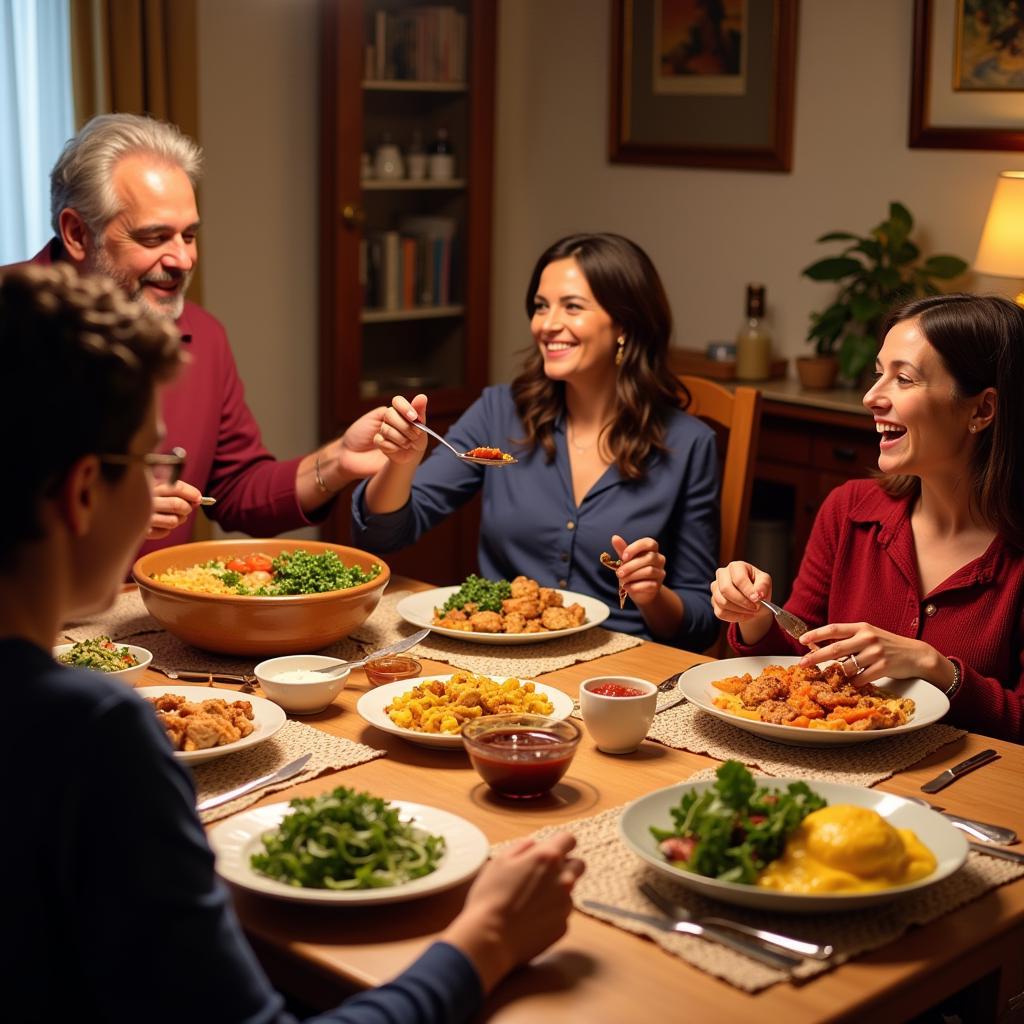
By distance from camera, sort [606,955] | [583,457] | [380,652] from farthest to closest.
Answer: [583,457], [380,652], [606,955]

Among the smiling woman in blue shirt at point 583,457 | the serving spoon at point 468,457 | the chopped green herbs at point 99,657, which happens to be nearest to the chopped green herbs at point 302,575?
the chopped green herbs at point 99,657

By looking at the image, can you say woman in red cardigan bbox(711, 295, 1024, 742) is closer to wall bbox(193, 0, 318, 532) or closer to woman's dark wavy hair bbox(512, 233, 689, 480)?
woman's dark wavy hair bbox(512, 233, 689, 480)

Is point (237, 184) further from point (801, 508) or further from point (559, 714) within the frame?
point (559, 714)

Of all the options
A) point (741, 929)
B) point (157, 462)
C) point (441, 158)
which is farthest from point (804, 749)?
point (441, 158)

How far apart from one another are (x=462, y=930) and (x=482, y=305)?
13.0 feet

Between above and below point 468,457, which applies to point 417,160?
above

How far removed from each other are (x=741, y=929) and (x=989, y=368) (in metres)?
1.21

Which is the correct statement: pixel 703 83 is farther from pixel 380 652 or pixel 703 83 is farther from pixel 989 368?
pixel 380 652

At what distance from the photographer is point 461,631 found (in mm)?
2188

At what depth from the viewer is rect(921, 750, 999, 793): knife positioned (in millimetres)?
1669

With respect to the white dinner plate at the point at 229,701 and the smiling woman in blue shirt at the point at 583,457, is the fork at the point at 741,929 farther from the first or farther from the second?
the smiling woman in blue shirt at the point at 583,457

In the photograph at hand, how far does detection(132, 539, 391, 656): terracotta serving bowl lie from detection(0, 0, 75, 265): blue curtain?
2.05m

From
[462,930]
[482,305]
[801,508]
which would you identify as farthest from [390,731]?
[482,305]

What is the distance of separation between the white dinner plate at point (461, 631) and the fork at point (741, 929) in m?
0.82
